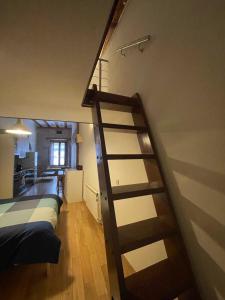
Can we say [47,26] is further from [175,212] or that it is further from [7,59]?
[175,212]

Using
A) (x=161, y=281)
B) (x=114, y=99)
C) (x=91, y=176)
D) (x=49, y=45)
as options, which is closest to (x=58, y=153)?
(x=91, y=176)

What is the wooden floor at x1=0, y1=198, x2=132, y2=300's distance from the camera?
1562 millimetres

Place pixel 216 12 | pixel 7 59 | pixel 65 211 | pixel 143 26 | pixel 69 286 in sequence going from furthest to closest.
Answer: pixel 65 211, pixel 69 286, pixel 143 26, pixel 7 59, pixel 216 12

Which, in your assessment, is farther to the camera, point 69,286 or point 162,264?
point 69,286

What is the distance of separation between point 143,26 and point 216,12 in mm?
989

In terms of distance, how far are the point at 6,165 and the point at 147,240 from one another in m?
4.74

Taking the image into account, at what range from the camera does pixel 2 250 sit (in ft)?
5.18

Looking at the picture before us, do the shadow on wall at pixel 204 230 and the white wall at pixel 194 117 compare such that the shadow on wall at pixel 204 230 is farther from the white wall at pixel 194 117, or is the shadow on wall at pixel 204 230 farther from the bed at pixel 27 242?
the bed at pixel 27 242

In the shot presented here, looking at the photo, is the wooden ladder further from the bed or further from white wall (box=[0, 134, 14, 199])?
white wall (box=[0, 134, 14, 199])

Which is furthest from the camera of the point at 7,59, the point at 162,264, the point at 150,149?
the point at 150,149

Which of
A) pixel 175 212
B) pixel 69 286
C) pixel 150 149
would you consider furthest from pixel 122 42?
pixel 69 286

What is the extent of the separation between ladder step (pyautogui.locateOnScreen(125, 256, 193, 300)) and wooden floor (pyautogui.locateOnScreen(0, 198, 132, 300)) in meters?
1.07

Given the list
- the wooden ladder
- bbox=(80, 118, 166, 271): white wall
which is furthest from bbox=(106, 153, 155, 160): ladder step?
bbox=(80, 118, 166, 271): white wall

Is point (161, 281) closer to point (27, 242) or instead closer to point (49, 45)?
point (27, 242)
